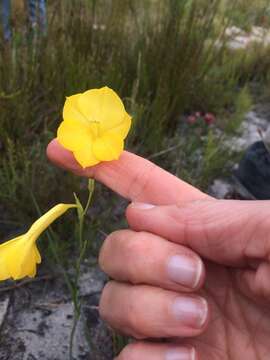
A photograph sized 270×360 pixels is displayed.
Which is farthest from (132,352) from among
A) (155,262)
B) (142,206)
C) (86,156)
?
(86,156)

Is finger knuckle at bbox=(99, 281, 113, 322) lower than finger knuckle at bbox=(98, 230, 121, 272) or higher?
lower

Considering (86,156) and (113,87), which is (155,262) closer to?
(86,156)

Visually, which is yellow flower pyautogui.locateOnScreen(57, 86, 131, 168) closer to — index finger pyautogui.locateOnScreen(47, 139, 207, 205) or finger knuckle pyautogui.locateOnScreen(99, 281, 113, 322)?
index finger pyautogui.locateOnScreen(47, 139, 207, 205)

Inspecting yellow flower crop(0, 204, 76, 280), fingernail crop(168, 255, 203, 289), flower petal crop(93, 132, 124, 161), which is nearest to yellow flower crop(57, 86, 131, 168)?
flower petal crop(93, 132, 124, 161)

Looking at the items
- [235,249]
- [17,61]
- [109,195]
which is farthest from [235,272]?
[17,61]

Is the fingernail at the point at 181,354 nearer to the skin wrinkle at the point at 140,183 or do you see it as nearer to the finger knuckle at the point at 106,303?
the finger knuckle at the point at 106,303

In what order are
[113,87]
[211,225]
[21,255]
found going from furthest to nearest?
[113,87] → [211,225] → [21,255]
